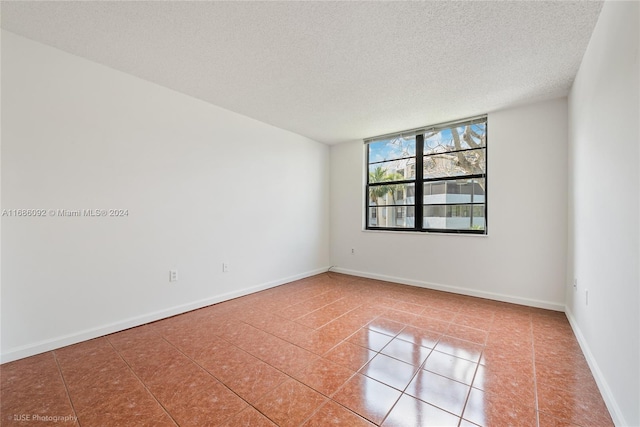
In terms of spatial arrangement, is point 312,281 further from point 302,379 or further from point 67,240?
point 67,240

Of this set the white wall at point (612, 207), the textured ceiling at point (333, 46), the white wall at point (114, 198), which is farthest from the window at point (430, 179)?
the white wall at point (114, 198)

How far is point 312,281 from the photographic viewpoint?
424 centimetres

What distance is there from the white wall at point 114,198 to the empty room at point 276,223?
0.02 meters

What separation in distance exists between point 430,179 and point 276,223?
2344 mm

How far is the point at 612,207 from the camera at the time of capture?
60.4 inches

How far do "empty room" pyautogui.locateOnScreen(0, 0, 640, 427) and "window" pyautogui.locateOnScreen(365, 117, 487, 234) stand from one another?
4cm

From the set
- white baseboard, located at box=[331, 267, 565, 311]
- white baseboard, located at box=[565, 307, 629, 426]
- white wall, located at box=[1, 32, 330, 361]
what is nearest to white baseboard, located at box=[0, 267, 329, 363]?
white wall, located at box=[1, 32, 330, 361]

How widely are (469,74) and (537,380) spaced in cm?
246

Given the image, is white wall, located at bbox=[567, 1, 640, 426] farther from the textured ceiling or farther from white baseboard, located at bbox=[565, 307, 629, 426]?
the textured ceiling

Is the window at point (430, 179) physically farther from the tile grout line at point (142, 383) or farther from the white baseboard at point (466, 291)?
the tile grout line at point (142, 383)

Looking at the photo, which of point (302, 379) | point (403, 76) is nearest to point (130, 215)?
point (302, 379)

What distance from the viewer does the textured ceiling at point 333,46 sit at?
5.71 ft

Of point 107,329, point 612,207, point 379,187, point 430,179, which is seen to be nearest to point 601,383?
point 612,207

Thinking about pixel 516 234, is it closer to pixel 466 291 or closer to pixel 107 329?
pixel 466 291
